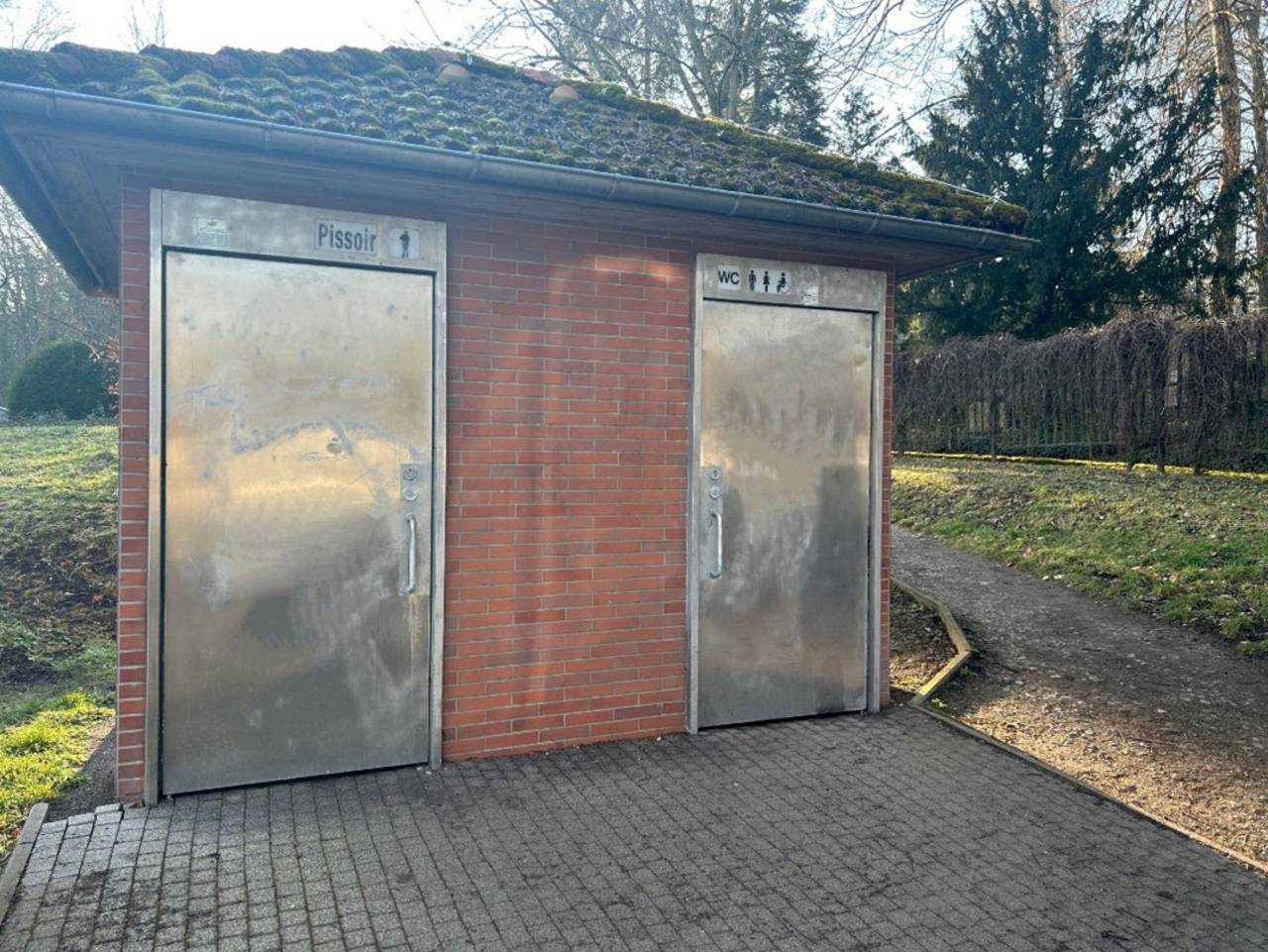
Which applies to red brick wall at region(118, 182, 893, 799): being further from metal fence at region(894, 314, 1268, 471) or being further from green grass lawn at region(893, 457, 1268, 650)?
metal fence at region(894, 314, 1268, 471)

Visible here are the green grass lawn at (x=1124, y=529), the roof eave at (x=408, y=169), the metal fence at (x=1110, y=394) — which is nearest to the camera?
the roof eave at (x=408, y=169)

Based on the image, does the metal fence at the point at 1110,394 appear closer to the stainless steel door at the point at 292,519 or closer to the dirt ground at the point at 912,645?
the dirt ground at the point at 912,645

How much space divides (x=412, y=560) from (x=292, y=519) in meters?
0.60

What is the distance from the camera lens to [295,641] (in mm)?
4555

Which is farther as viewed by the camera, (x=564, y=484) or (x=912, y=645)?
(x=912, y=645)

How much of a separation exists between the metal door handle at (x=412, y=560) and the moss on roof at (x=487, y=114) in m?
1.83

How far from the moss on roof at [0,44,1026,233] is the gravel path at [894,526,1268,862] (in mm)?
3102

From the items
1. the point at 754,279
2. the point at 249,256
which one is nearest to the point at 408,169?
the point at 249,256

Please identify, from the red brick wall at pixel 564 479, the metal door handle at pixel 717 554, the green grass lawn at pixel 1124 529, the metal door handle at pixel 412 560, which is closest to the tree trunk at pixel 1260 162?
the green grass lawn at pixel 1124 529

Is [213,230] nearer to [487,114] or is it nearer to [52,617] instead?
[487,114]

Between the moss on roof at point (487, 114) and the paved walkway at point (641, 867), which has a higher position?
the moss on roof at point (487, 114)

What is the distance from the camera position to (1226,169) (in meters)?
18.2

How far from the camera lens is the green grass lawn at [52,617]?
204 inches

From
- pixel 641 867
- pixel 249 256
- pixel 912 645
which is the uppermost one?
pixel 249 256
